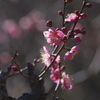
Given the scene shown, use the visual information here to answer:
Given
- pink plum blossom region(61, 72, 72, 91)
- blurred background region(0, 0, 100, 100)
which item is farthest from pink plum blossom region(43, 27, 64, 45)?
blurred background region(0, 0, 100, 100)

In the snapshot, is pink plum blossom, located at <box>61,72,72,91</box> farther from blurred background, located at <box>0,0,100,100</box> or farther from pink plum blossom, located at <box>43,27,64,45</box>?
blurred background, located at <box>0,0,100,100</box>

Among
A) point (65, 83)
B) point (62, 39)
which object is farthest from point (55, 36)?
point (65, 83)

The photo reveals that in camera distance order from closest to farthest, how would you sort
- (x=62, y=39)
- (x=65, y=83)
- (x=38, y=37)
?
(x=62, y=39)
(x=65, y=83)
(x=38, y=37)

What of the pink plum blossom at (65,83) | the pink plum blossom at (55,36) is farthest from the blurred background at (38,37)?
the pink plum blossom at (55,36)

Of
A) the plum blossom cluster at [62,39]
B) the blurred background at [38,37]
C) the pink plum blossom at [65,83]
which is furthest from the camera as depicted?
the blurred background at [38,37]

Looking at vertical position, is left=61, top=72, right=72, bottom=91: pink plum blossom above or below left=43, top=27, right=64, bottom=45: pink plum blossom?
below

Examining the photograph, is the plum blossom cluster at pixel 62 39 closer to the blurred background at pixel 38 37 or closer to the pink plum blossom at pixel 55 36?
the pink plum blossom at pixel 55 36

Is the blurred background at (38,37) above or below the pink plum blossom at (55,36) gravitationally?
Result: below

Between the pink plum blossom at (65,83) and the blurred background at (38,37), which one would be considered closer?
the pink plum blossom at (65,83)

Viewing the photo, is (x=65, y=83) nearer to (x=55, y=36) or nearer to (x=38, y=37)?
(x=55, y=36)
